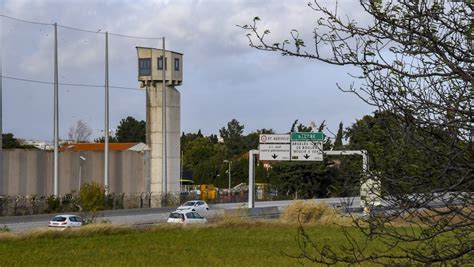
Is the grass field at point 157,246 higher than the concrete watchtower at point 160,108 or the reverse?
the reverse

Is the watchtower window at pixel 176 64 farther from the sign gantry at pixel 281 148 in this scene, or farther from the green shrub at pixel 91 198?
the green shrub at pixel 91 198

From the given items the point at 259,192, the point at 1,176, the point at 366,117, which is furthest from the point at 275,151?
the point at 366,117

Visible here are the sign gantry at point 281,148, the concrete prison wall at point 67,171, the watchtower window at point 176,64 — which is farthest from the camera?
the watchtower window at point 176,64

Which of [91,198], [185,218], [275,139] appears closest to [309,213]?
[275,139]

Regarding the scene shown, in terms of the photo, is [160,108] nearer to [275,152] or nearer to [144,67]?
[144,67]

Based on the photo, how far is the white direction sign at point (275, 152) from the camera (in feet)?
162

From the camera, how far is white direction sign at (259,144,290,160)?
4934 centimetres

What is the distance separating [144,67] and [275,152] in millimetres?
28037

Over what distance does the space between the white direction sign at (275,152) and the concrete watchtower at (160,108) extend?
941 inches

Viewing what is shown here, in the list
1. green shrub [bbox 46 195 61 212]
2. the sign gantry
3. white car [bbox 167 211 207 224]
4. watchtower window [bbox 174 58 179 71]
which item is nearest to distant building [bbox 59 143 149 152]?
watchtower window [bbox 174 58 179 71]

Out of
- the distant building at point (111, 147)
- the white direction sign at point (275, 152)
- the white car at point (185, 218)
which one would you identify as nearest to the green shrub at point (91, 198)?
the white car at point (185, 218)

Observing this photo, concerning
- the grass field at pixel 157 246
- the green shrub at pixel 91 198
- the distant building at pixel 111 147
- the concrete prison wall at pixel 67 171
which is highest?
the distant building at pixel 111 147

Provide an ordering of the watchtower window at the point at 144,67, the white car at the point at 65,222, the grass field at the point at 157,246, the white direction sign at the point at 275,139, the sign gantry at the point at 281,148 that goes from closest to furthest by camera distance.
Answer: the grass field at the point at 157,246 → the white car at the point at 65,222 → the sign gantry at the point at 281,148 → the white direction sign at the point at 275,139 → the watchtower window at the point at 144,67

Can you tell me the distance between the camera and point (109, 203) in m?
63.4
